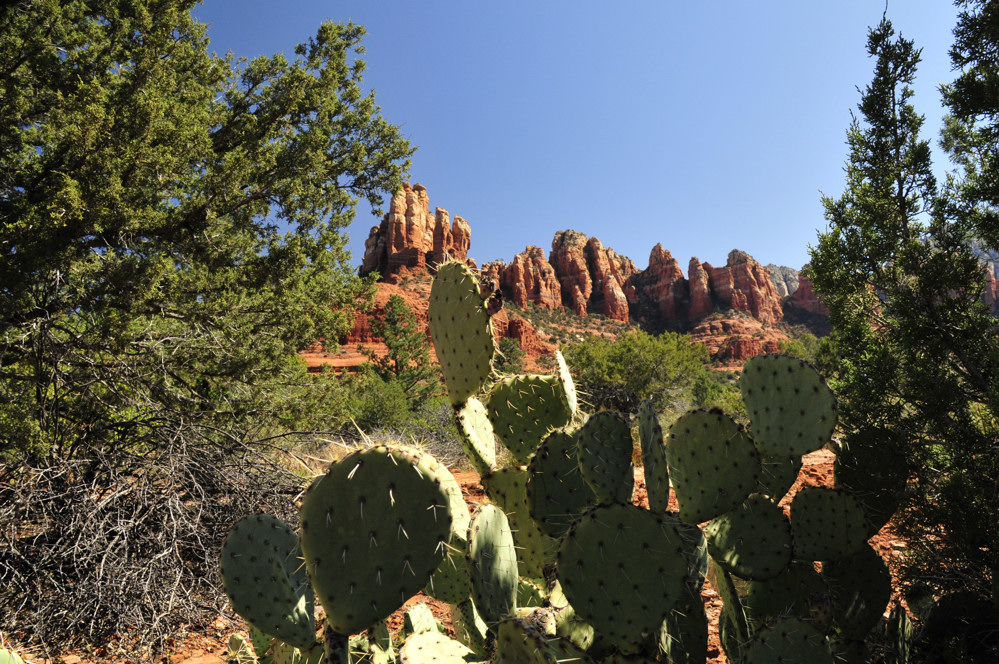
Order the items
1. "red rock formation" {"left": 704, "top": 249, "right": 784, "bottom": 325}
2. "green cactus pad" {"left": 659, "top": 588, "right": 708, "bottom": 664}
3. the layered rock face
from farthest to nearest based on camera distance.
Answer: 1. "red rock formation" {"left": 704, "top": 249, "right": 784, "bottom": 325}
2. the layered rock face
3. "green cactus pad" {"left": 659, "top": 588, "right": 708, "bottom": 664}

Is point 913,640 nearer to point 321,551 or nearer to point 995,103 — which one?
point 321,551

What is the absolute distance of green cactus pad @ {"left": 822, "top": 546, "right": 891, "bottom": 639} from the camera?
2475mm

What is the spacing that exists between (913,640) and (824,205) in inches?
142

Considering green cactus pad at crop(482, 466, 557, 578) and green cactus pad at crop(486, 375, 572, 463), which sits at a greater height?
green cactus pad at crop(486, 375, 572, 463)

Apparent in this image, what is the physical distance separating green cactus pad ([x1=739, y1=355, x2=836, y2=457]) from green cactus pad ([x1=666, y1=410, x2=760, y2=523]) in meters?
0.38

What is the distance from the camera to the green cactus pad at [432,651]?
5.43 ft

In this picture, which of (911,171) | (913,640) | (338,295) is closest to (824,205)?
(911,171)

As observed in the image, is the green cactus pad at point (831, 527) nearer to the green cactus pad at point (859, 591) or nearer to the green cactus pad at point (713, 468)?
the green cactus pad at point (859, 591)

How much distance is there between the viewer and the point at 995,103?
3479mm

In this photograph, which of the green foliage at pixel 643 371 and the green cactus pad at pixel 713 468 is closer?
the green cactus pad at pixel 713 468

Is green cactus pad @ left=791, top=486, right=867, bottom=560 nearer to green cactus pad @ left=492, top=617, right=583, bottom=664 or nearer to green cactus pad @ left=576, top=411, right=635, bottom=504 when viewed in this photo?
green cactus pad @ left=576, top=411, right=635, bottom=504

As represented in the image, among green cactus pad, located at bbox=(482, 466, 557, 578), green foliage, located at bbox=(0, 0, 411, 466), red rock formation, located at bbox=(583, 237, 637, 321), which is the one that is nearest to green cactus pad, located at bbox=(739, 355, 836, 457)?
green cactus pad, located at bbox=(482, 466, 557, 578)

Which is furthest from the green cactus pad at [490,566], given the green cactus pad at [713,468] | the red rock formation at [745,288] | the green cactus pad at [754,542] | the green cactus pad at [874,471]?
the red rock formation at [745,288]

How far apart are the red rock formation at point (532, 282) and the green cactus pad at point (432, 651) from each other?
6154 centimetres
